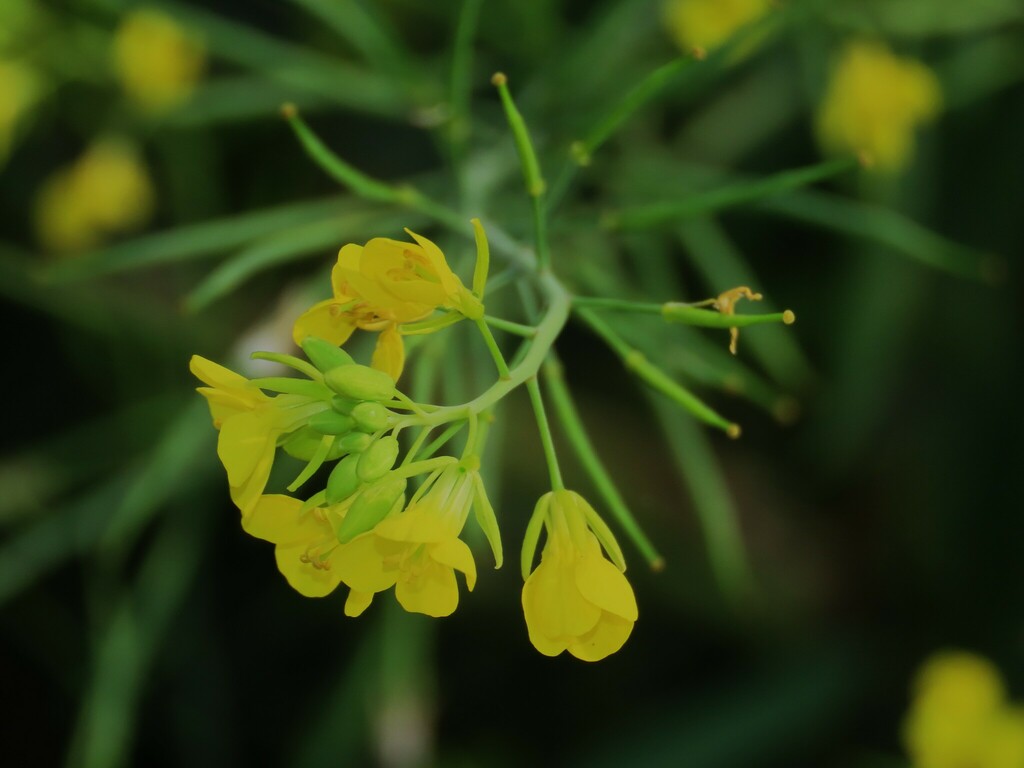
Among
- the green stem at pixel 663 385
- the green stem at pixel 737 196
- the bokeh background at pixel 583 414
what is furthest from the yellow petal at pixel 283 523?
the bokeh background at pixel 583 414

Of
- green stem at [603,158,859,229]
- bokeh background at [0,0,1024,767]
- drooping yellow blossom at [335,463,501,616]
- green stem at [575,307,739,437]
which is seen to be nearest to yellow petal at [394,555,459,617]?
drooping yellow blossom at [335,463,501,616]

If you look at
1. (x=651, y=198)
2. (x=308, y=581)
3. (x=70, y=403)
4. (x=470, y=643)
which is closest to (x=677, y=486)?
(x=470, y=643)

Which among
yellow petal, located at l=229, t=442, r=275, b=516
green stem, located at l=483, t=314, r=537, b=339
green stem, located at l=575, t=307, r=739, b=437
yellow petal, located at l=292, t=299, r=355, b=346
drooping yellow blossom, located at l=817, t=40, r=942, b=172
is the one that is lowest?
yellow petal, located at l=229, t=442, r=275, b=516

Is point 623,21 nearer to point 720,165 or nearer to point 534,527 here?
point 720,165

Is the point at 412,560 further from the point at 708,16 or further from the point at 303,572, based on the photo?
the point at 708,16

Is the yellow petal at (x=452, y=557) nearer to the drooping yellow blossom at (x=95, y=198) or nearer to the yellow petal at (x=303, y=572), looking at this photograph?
the yellow petal at (x=303, y=572)

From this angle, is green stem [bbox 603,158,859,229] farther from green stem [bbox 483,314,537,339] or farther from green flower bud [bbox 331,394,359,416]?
green flower bud [bbox 331,394,359,416]
